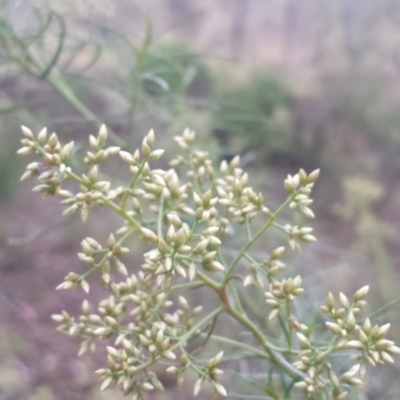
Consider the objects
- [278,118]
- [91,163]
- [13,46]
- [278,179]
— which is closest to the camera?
[91,163]

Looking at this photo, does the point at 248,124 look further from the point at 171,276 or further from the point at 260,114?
the point at 171,276

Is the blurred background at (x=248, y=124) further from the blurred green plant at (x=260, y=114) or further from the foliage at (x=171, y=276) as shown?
the foliage at (x=171, y=276)

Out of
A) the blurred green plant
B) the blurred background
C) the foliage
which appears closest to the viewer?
the foliage

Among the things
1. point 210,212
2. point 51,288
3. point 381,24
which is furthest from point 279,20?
point 210,212

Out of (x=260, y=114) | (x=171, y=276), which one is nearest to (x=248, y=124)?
(x=260, y=114)

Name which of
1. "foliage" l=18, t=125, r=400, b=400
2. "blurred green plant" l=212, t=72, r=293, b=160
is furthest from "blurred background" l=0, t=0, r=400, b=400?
"foliage" l=18, t=125, r=400, b=400

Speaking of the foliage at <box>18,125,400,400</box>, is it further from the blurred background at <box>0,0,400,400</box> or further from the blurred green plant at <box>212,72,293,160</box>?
the blurred green plant at <box>212,72,293,160</box>

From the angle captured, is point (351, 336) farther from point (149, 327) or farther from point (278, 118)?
point (278, 118)

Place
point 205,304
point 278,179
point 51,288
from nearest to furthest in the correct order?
point 205,304 < point 51,288 < point 278,179
